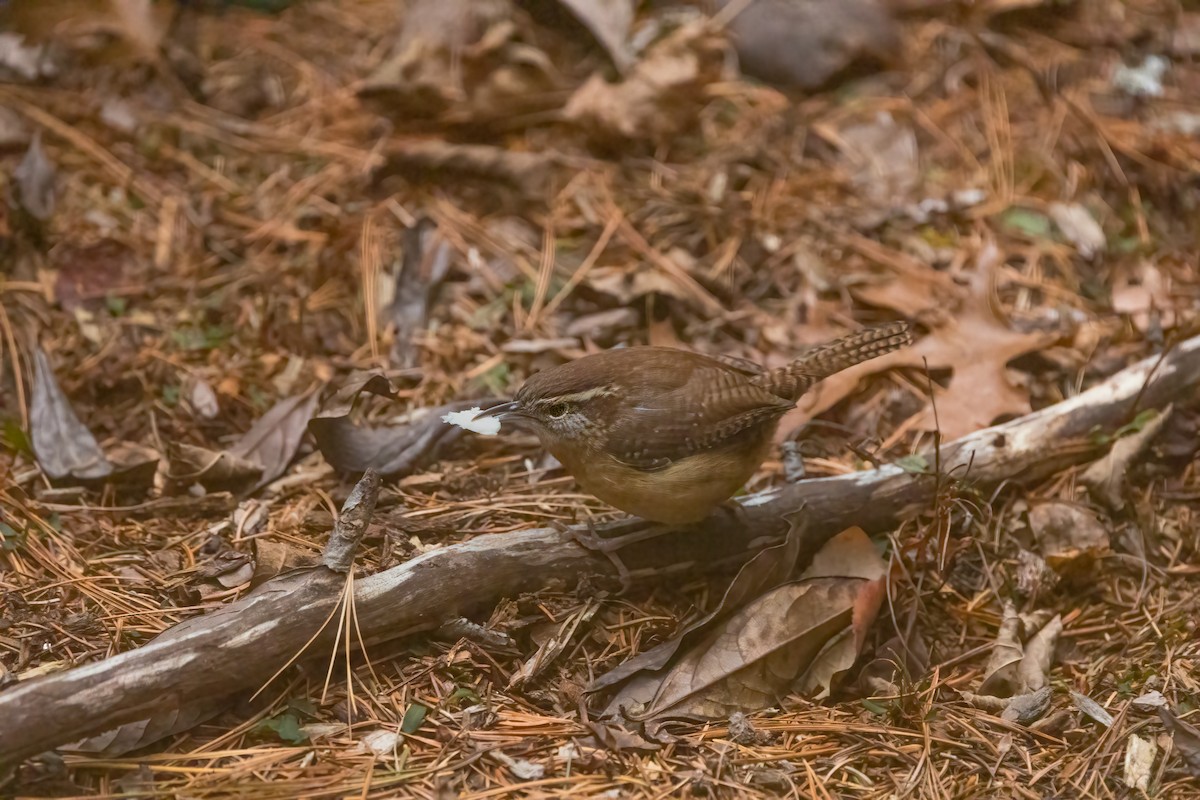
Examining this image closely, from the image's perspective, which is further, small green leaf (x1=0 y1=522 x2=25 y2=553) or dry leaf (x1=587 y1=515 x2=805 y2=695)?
small green leaf (x1=0 y1=522 x2=25 y2=553)

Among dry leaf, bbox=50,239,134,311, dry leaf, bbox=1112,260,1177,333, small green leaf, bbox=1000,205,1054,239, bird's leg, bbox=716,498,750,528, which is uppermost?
dry leaf, bbox=50,239,134,311

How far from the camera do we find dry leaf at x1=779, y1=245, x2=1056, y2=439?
4414 mm

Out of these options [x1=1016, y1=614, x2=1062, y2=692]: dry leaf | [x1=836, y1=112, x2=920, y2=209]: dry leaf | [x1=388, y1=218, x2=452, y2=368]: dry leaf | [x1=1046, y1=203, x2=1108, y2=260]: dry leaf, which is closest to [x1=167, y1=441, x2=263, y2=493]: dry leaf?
[x1=388, y1=218, x2=452, y2=368]: dry leaf

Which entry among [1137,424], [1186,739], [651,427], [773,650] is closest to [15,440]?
[651,427]

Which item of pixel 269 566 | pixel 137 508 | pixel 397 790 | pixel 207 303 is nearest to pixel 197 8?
pixel 207 303

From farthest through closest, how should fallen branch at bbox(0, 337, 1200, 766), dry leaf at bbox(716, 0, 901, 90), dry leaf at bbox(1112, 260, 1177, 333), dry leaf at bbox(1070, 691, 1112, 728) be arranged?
dry leaf at bbox(716, 0, 901, 90)
dry leaf at bbox(1112, 260, 1177, 333)
dry leaf at bbox(1070, 691, 1112, 728)
fallen branch at bbox(0, 337, 1200, 766)

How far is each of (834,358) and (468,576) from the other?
152 centimetres

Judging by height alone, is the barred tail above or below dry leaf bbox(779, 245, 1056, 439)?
above

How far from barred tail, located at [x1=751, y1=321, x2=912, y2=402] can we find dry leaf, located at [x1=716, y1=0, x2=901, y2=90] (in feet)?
10.2

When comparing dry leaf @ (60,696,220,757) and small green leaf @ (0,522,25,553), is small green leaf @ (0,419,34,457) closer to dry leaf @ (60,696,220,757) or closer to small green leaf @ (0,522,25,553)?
small green leaf @ (0,522,25,553)

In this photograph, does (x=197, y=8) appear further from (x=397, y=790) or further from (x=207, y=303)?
(x=397, y=790)

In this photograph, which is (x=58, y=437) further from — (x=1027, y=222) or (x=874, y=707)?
(x=1027, y=222)

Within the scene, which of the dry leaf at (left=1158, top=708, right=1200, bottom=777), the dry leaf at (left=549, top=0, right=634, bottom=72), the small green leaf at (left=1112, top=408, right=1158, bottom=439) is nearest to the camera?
the dry leaf at (left=1158, top=708, right=1200, bottom=777)

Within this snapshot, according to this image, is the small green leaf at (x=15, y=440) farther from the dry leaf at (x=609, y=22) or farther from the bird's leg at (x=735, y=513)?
the dry leaf at (x=609, y=22)
